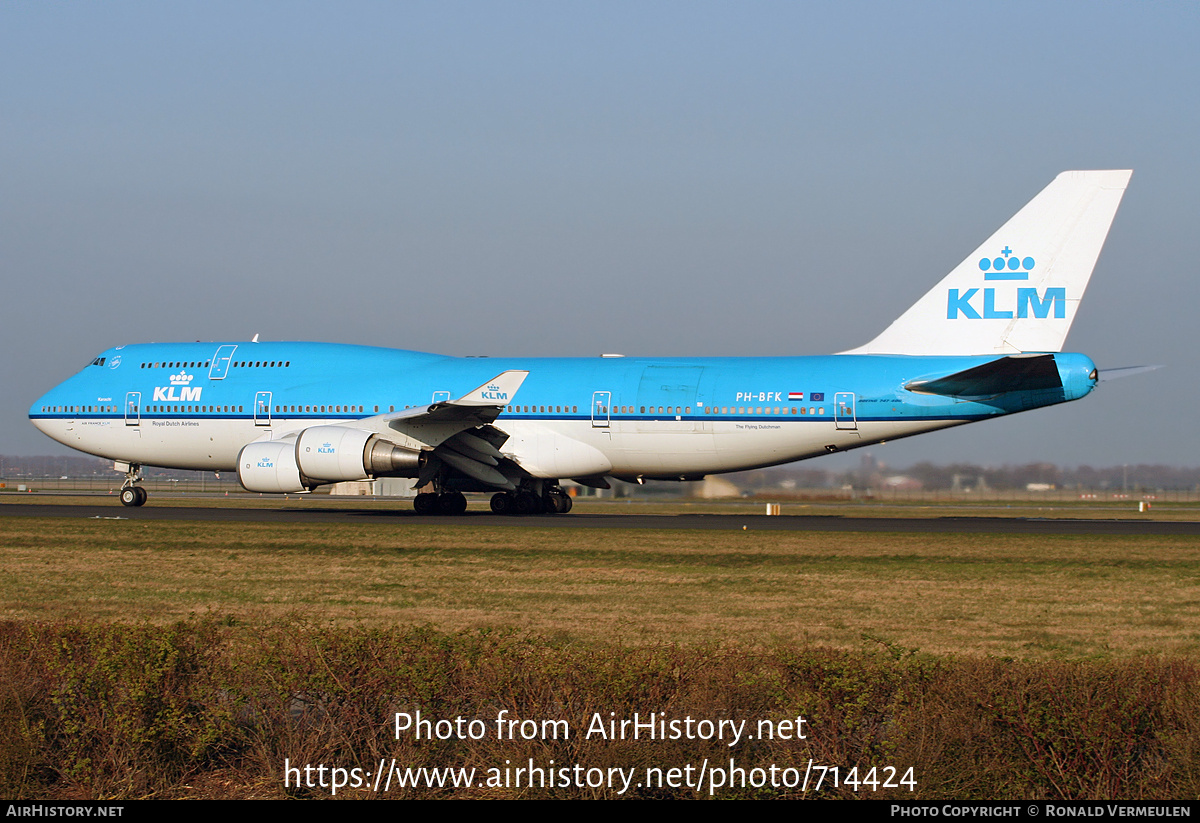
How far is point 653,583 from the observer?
60.1ft

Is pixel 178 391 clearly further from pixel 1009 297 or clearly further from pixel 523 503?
pixel 1009 297

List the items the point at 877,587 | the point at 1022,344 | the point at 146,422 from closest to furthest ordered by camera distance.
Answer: the point at 877,587 < the point at 1022,344 < the point at 146,422

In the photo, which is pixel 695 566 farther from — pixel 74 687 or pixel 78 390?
pixel 78 390

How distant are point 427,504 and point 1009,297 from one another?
742 inches

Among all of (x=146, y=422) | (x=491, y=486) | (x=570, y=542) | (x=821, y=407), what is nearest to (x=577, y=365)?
(x=491, y=486)

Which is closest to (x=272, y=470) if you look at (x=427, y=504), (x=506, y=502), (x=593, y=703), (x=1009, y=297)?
(x=427, y=504)

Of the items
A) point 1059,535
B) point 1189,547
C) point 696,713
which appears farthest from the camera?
point 1059,535

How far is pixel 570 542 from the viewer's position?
24125mm

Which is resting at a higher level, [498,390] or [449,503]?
[498,390]

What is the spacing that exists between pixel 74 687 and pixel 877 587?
12517 mm

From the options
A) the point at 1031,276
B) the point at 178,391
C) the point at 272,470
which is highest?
the point at 1031,276

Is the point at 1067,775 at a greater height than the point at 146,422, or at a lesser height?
lesser

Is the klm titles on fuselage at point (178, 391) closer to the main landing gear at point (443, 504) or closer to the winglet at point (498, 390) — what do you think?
the main landing gear at point (443, 504)

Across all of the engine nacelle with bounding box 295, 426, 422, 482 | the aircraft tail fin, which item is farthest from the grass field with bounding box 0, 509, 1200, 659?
the aircraft tail fin
